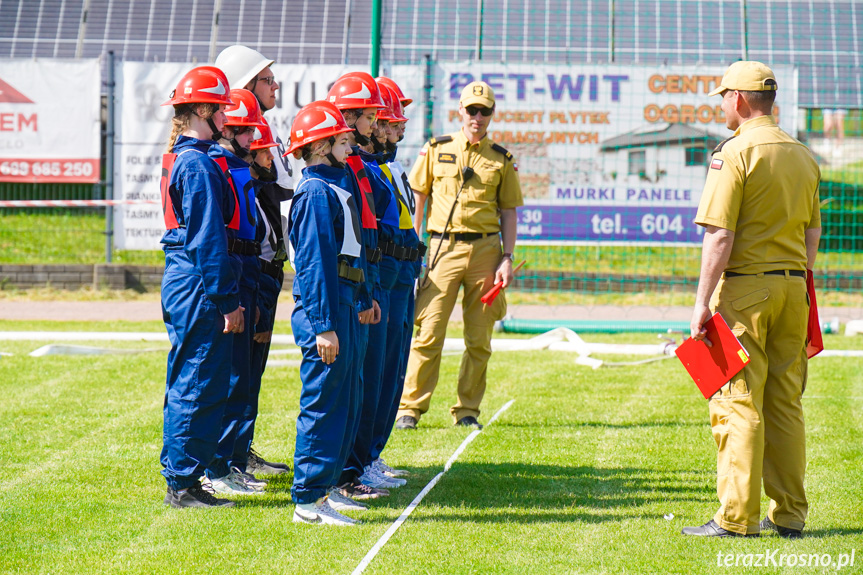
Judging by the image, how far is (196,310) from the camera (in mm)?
5254

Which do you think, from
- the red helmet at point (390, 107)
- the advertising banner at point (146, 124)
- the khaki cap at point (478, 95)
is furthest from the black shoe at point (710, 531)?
the advertising banner at point (146, 124)

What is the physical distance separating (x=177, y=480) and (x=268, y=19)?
567 inches

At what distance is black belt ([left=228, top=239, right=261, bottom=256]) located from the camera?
18.3 feet

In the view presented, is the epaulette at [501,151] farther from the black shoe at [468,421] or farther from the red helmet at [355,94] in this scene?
the red helmet at [355,94]

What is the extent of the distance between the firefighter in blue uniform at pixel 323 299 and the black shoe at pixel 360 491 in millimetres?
529

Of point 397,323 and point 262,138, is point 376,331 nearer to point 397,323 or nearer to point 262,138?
point 397,323

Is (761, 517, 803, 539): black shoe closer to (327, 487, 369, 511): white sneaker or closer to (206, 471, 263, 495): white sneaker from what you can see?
(327, 487, 369, 511): white sneaker

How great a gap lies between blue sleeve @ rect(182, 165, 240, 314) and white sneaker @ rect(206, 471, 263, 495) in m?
1.16

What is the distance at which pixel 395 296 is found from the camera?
6070 millimetres

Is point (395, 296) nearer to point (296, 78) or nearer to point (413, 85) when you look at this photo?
point (413, 85)

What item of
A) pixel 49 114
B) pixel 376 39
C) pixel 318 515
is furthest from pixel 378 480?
pixel 49 114

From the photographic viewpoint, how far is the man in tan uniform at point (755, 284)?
4.76 m

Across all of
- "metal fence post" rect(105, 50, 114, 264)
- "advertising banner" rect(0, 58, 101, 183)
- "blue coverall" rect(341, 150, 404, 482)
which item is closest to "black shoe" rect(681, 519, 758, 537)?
"blue coverall" rect(341, 150, 404, 482)

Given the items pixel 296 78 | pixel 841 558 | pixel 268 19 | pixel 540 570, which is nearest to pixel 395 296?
pixel 540 570
